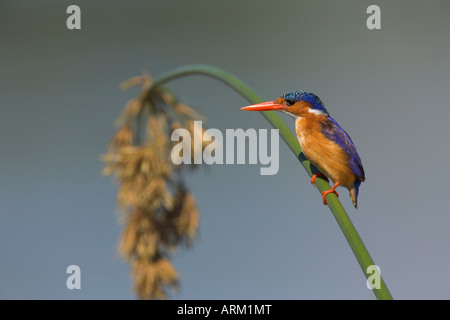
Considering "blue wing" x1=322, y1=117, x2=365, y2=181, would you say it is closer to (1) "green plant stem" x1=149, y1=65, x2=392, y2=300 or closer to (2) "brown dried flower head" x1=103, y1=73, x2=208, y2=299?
(1) "green plant stem" x1=149, y1=65, x2=392, y2=300

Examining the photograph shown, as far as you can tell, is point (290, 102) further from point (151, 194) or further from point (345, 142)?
point (151, 194)

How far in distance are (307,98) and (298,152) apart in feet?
0.50

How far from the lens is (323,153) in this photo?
3.59 feet

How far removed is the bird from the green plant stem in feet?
0.09

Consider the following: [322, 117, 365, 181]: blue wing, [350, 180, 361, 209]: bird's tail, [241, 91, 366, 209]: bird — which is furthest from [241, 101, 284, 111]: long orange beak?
[350, 180, 361, 209]: bird's tail

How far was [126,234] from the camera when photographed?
2271 millimetres

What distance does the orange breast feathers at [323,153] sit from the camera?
1.08 meters

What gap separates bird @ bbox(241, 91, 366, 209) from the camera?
1087mm
